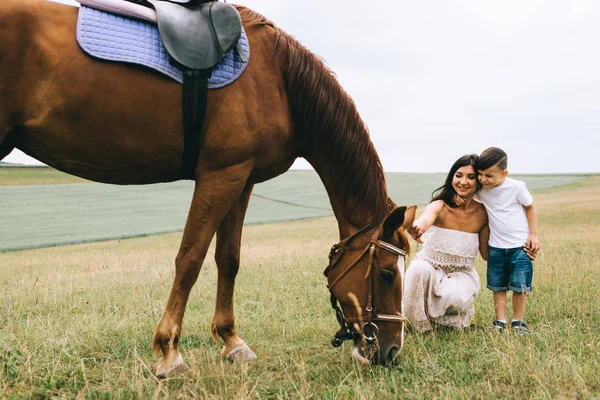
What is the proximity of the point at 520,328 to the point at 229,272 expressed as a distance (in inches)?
112

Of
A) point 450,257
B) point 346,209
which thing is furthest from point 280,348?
point 450,257

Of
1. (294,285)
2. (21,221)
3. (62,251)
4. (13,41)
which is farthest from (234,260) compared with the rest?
(21,221)

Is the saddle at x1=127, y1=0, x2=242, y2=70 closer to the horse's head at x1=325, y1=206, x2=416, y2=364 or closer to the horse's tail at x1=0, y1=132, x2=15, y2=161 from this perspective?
the horse's tail at x1=0, y1=132, x2=15, y2=161

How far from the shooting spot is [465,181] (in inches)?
192

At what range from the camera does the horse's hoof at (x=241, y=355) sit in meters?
3.94

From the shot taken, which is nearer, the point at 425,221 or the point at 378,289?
the point at 378,289

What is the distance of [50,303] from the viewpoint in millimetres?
6320

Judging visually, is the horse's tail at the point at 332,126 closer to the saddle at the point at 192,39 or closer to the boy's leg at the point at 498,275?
the saddle at the point at 192,39

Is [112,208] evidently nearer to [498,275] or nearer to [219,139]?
[498,275]

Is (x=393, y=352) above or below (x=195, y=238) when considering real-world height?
below

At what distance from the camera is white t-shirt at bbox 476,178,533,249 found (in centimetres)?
482

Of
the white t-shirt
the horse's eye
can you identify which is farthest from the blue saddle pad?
the white t-shirt

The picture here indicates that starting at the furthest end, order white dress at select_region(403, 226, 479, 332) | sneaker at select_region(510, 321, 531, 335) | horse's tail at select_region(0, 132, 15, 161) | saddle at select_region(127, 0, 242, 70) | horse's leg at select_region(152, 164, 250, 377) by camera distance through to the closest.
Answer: white dress at select_region(403, 226, 479, 332) < sneaker at select_region(510, 321, 531, 335) < horse's leg at select_region(152, 164, 250, 377) < saddle at select_region(127, 0, 242, 70) < horse's tail at select_region(0, 132, 15, 161)

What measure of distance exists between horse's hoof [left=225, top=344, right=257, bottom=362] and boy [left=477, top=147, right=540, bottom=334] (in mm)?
2534
